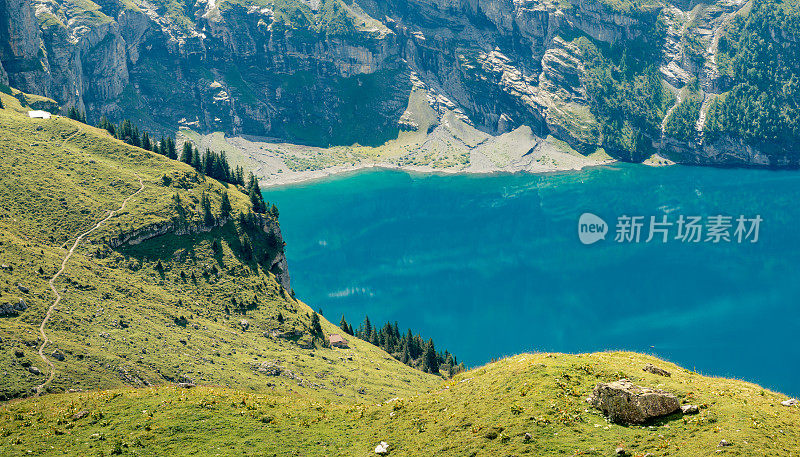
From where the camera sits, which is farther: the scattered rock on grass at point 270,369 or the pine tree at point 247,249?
the pine tree at point 247,249

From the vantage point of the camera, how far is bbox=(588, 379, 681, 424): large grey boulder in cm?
4291

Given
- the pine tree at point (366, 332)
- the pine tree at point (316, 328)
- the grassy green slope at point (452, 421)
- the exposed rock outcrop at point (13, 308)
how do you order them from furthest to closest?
the pine tree at point (366, 332), the pine tree at point (316, 328), the exposed rock outcrop at point (13, 308), the grassy green slope at point (452, 421)

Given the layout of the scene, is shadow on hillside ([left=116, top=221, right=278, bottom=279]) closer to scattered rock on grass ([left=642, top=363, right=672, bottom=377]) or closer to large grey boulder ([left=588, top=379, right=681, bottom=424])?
scattered rock on grass ([left=642, top=363, right=672, bottom=377])

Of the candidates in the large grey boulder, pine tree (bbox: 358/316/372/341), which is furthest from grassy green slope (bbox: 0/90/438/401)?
the large grey boulder

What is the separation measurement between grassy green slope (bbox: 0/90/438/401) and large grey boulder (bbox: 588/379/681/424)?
6347 centimetres

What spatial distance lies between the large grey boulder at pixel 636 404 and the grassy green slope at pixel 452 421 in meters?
0.64

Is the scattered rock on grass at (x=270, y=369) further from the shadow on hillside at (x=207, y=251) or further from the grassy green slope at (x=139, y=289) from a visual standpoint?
the shadow on hillside at (x=207, y=251)

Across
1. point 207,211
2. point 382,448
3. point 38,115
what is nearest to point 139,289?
point 207,211

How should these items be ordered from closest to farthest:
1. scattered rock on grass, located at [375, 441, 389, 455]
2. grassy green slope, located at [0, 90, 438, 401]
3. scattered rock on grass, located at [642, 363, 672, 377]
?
scattered rock on grass, located at [375, 441, 389, 455] < scattered rock on grass, located at [642, 363, 672, 377] < grassy green slope, located at [0, 90, 438, 401]

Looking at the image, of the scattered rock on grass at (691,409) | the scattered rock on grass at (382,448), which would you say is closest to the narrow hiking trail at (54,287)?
the scattered rock on grass at (382,448)

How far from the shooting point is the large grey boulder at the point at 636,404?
141 ft

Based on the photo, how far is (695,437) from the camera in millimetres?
40188

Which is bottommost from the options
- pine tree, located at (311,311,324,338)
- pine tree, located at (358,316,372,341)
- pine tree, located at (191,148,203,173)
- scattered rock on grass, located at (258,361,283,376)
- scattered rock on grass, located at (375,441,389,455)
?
pine tree, located at (358,316,372,341)

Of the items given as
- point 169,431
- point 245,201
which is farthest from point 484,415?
point 245,201
